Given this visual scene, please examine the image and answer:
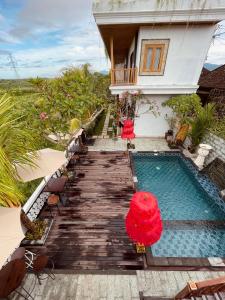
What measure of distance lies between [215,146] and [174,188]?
4142mm

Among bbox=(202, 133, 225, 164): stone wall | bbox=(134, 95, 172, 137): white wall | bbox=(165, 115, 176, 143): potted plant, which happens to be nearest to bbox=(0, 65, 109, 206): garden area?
bbox=(134, 95, 172, 137): white wall

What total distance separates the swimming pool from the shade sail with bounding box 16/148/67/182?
17.4 ft

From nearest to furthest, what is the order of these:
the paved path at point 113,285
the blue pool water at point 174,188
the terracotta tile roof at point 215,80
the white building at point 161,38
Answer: the paved path at point 113,285 < the blue pool water at point 174,188 < the white building at point 161,38 < the terracotta tile roof at point 215,80

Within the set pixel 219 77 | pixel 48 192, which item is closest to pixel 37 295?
pixel 48 192

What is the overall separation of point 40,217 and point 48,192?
1438 millimetres

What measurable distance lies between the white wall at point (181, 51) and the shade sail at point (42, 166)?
10.0m

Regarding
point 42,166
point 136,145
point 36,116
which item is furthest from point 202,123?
point 42,166

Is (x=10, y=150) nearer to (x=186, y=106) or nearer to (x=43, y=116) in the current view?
(x=43, y=116)

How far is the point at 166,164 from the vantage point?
1373cm

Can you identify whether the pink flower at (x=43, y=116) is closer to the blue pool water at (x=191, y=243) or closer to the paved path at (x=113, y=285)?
the paved path at (x=113, y=285)

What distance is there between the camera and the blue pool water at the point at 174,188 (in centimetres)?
930

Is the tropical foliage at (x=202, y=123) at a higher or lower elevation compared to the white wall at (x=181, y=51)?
lower

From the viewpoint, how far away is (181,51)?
1351cm

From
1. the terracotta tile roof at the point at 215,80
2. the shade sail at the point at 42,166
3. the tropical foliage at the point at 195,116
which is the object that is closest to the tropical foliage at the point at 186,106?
the tropical foliage at the point at 195,116
